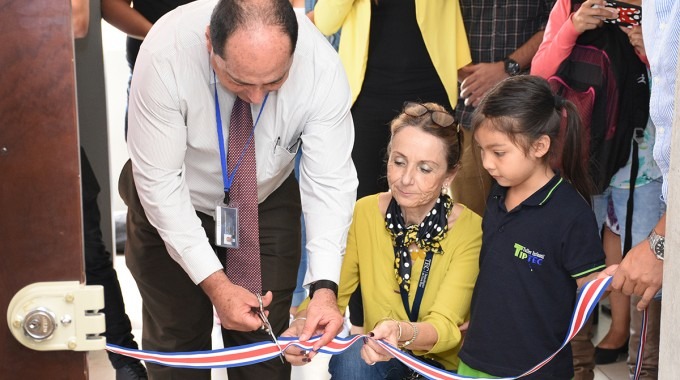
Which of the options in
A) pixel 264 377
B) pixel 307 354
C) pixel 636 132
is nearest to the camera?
pixel 307 354

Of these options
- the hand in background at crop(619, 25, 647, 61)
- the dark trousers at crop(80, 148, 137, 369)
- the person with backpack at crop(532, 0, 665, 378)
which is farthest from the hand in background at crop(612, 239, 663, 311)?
the dark trousers at crop(80, 148, 137, 369)

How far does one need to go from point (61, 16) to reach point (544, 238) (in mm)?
1920

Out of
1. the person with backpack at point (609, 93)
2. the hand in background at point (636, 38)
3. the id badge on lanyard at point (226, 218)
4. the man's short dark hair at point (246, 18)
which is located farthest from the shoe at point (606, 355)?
the man's short dark hair at point (246, 18)

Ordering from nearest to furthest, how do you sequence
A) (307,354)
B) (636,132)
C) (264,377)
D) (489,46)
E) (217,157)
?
1. (307,354)
2. (217,157)
3. (264,377)
4. (636,132)
5. (489,46)

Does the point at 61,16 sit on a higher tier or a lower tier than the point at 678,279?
higher

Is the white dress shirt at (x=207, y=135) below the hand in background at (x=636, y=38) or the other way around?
below

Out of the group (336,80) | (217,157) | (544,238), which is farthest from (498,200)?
(217,157)

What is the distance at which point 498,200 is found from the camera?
2.93 metres

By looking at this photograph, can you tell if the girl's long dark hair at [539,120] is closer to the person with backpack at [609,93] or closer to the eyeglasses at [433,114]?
the eyeglasses at [433,114]

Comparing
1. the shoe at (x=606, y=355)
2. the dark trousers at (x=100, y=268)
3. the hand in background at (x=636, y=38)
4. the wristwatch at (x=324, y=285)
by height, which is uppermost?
the hand in background at (x=636, y=38)

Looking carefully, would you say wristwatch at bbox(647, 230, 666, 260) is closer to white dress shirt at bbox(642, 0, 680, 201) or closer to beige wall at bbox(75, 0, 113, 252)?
white dress shirt at bbox(642, 0, 680, 201)

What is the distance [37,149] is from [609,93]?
2.80m

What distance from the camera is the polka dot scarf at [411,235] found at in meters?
2.90

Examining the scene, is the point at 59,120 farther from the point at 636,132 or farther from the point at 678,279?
the point at 636,132
